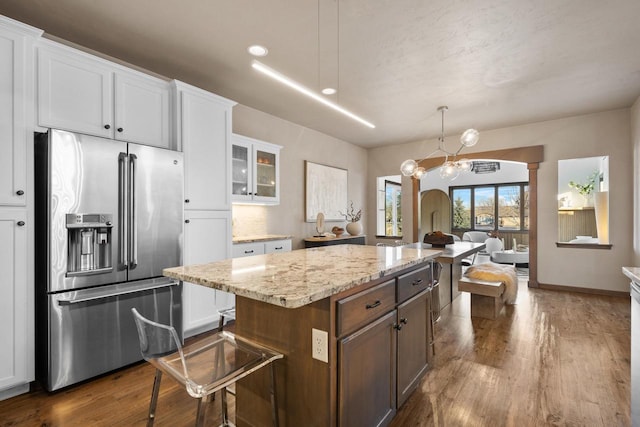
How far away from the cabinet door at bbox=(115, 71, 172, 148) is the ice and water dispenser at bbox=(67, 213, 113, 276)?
80 cm

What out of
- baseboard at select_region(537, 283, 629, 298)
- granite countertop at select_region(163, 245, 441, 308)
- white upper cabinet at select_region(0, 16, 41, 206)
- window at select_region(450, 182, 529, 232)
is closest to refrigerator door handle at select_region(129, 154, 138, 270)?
white upper cabinet at select_region(0, 16, 41, 206)

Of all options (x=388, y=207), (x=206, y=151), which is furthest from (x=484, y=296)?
(x=388, y=207)

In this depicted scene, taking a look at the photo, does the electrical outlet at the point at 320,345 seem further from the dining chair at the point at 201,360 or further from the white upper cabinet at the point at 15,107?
the white upper cabinet at the point at 15,107

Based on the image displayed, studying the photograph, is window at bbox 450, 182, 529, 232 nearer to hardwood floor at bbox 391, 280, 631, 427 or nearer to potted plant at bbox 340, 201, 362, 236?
potted plant at bbox 340, 201, 362, 236

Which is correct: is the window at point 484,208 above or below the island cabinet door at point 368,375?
above

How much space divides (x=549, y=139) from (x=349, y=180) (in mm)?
3602

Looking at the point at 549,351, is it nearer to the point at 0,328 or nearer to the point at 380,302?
the point at 380,302

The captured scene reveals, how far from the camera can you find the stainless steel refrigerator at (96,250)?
87.4 inches

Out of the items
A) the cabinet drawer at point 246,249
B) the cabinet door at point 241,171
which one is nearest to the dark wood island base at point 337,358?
the cabinet drawer at point 246,249

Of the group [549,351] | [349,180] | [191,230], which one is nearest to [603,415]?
[549,351]

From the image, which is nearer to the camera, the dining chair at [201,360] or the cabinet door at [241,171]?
the dining chair at [201,360]

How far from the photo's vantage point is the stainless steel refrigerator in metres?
2.22

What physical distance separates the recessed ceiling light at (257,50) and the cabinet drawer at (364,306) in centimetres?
249

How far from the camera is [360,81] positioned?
148 inches
